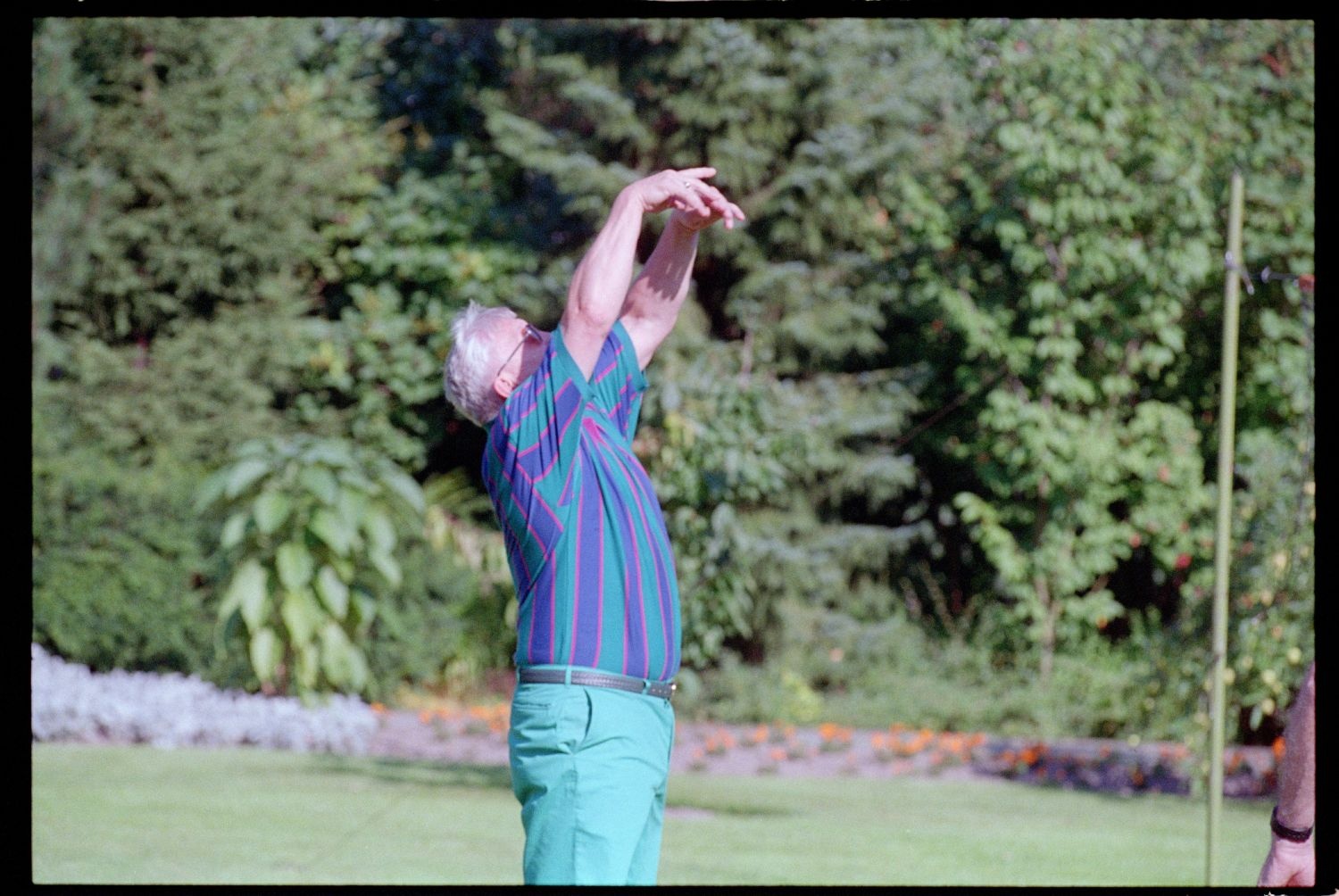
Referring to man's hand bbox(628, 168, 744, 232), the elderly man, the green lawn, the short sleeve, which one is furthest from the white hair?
the green lawn

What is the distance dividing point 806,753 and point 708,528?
1680 mm

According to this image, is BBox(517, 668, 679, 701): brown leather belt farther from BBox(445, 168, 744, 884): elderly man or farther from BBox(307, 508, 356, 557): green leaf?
BBox(307, 508, 356, 557): green leaf

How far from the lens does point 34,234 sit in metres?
7.39

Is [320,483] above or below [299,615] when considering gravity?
above

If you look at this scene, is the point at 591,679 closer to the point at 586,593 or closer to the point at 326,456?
the point at 586,593

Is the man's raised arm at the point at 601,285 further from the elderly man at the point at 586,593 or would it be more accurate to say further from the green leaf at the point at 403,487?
the green leaf at the point at 403,487

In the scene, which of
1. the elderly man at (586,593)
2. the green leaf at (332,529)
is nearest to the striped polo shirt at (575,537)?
the elderly man at (586,593)

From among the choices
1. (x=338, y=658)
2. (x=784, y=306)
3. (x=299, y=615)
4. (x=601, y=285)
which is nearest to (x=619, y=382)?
(x=601, y=285)

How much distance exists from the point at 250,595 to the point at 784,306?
3332 millimetres

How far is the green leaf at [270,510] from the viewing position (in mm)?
5867

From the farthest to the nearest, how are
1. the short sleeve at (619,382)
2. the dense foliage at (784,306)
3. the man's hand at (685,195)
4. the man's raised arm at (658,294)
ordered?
the dense foliage at (784,306), the man's raised arm at (658,294), the short sleeve at (619,382), the man's hand at (685,195)

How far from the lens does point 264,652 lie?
5.92 meters

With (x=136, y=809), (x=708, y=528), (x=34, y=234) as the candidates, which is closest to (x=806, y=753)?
(x=708, y=528)

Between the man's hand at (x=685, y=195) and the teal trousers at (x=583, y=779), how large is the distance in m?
0.79
